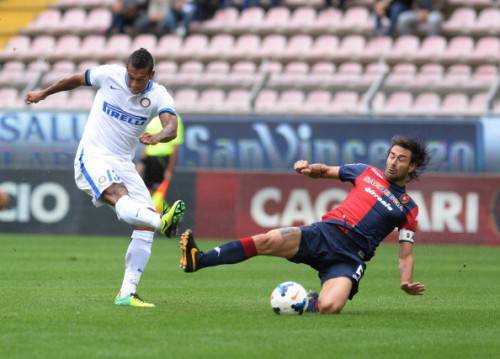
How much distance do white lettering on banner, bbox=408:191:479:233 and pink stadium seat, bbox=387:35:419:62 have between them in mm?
4259

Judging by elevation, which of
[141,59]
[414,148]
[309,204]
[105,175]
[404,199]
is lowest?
[309,204]

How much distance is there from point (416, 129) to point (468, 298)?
9.61m

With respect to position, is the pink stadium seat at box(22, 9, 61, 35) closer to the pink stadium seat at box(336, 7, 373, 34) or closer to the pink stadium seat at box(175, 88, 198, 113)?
the pink stadium seat at box(175, 88, 198, 113)

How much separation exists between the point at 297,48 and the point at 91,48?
15.8ft

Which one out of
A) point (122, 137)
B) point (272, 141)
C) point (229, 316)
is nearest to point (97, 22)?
point (272, 141)

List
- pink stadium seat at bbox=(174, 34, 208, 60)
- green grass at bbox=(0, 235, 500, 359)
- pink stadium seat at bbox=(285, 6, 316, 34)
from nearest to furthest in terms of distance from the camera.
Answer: green grass at bbox=(0, 235, 500, 359), pink stadium seat at bbox=(285, 6, 316, 34), pink stadium seat at bbox=(174, 34, 208, 60)

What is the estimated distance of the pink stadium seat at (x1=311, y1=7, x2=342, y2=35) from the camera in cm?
2439

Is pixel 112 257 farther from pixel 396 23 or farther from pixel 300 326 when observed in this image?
pixel 396 23

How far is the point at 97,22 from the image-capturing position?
1064 inches

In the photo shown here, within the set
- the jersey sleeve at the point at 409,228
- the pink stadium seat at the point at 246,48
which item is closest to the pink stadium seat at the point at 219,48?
the pink stadium seat at the point at 246,48

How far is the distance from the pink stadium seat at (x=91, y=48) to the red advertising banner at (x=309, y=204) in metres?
6.44

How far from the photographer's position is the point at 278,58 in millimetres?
24141

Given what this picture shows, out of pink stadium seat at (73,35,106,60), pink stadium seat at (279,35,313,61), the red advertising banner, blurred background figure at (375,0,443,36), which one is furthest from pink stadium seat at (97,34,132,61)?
the red advertising banner

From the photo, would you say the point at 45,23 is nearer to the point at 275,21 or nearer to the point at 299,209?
the point at 275,21
